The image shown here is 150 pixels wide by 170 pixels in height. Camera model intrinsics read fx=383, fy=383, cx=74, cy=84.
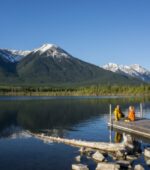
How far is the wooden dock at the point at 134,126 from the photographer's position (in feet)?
132

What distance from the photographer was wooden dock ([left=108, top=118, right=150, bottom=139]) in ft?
132

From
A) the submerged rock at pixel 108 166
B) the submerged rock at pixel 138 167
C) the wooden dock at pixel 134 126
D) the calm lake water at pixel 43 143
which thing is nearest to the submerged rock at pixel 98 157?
the calm lake water at pixel 43 143

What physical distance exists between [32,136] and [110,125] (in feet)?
35.9

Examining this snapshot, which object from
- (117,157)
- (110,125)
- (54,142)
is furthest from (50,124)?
(117,157)

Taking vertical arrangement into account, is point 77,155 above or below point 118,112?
below

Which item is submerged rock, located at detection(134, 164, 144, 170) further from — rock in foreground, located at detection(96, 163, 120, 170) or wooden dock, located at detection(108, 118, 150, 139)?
wooden dock, located at detection(108, 118, 150, 139)

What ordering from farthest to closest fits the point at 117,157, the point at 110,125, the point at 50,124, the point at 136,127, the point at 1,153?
the point at 50,124 < the point at 110,125 < the point at 136,127 < the point at 1,153 < the point at 117,157

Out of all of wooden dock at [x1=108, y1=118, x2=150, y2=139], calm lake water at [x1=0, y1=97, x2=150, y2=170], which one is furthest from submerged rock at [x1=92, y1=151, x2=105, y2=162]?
wooden dock at [x1=108, y1=118, x2=150, y2=139]

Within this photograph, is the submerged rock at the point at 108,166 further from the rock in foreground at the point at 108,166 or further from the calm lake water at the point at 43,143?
the calm lake water at the point at 43,143

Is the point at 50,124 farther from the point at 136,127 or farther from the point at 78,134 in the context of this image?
the point at 136,127

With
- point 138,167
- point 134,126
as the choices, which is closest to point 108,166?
point 138,167

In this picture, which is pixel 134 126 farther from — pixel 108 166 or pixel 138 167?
pixel 108 166

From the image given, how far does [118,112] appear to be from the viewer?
49594mm

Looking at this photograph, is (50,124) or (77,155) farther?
(50,124)
